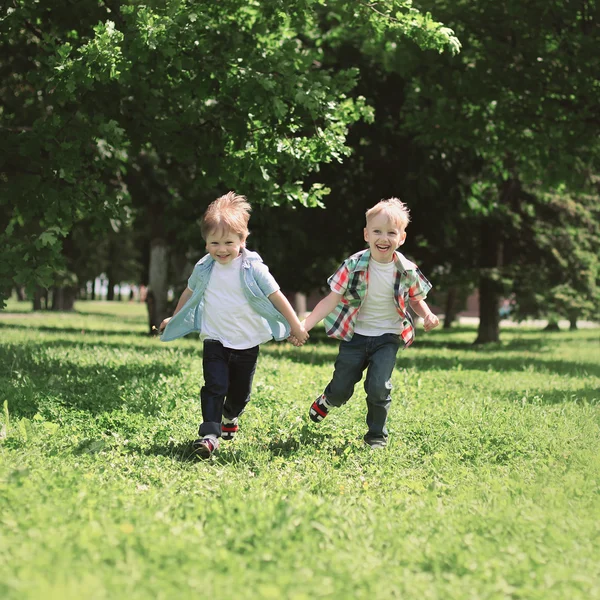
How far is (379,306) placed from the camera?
255 inches

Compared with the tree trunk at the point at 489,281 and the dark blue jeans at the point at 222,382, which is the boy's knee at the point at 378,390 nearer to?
the dark blue jeans at the point at 222,382

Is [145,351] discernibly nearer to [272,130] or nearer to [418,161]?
[272,130]

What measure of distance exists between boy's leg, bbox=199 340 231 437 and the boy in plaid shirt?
0.70 metres

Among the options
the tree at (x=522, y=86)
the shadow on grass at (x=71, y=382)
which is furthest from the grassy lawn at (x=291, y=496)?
the tree at (x=522, y=86)

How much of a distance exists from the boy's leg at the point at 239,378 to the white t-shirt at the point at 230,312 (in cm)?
12

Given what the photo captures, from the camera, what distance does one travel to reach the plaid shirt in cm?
635

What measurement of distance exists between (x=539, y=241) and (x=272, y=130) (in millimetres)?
11996

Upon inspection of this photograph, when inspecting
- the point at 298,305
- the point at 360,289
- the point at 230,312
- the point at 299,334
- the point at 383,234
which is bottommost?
the point at 298,305

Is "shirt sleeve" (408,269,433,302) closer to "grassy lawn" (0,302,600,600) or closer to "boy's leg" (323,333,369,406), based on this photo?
"boy's leg" (323,333,369,406)

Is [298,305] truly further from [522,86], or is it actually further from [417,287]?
[417,287]

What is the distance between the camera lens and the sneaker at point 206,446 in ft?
18.9

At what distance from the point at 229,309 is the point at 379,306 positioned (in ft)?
3.93

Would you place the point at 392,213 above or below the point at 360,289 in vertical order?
above

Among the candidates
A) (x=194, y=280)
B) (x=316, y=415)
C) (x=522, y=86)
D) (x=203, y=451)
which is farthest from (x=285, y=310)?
(x=522, y=86)
